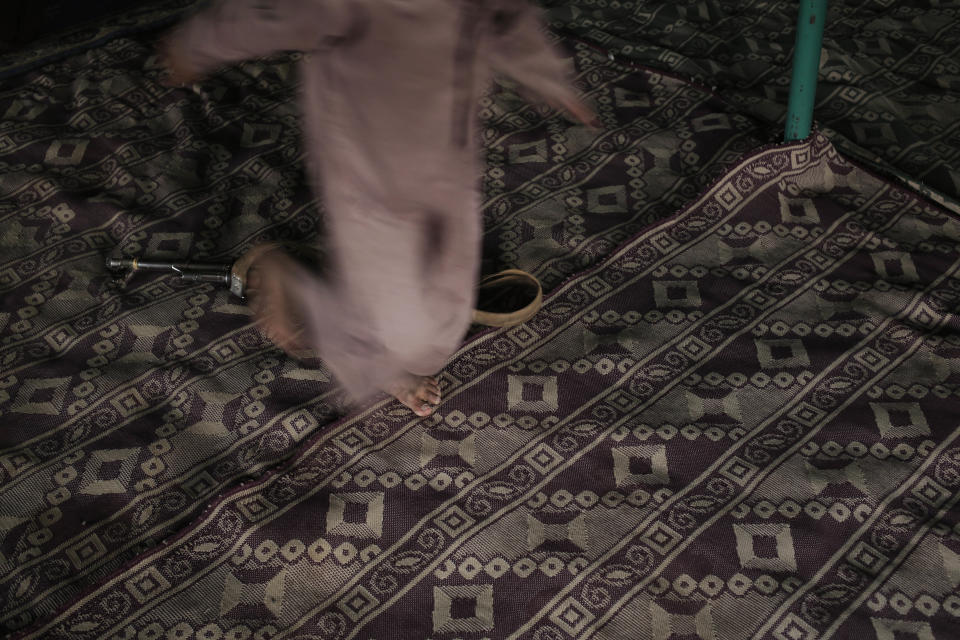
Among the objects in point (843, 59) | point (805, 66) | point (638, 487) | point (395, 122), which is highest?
point (395, 122)

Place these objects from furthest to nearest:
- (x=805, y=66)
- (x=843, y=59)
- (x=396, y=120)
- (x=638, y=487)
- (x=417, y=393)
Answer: (x=843, y=59) → (x=805, y=66) → (x=417, y=393) → (x=638, y=487) → (x=396, y=120)

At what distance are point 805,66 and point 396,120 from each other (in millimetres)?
1151

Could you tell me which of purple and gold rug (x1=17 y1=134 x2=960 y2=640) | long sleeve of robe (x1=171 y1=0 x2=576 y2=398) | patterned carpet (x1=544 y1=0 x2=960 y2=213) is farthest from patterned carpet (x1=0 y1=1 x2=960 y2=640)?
long sleeve of robe (x1=171 y1=0 x2=576 y2=398)

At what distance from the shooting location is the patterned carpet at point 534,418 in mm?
1214

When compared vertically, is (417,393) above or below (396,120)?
below

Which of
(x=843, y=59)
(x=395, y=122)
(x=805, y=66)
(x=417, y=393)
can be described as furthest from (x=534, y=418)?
(x=843, y=59)

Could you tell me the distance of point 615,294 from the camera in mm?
1672

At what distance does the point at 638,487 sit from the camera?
1.34 meters

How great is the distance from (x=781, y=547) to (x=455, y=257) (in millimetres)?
636

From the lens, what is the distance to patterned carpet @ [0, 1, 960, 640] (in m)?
1.21

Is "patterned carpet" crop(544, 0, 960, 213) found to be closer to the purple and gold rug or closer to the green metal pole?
the green metal pole

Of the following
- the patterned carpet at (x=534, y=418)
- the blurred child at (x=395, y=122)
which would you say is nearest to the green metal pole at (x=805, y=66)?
the patterned carpet at (x=534, y=418)

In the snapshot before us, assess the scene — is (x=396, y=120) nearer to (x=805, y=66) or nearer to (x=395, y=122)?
(x=395, y=122)

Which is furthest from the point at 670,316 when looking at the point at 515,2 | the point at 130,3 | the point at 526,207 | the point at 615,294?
the point at 130,3
